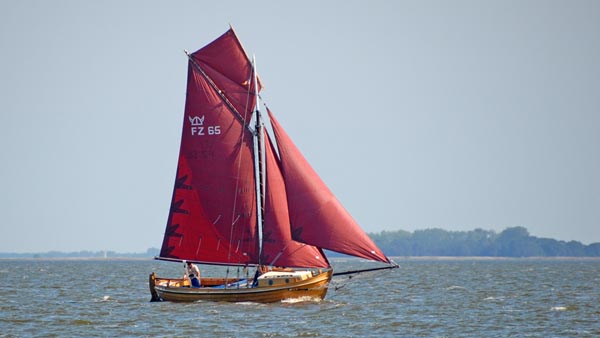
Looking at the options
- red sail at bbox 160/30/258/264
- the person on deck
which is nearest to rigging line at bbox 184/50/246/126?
red sail at bbox 160/30/258/264

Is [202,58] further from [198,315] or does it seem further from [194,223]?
[198,315]

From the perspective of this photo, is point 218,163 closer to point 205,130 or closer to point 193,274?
point 205,130

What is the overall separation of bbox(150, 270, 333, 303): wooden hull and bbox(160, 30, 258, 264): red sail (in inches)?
73.1

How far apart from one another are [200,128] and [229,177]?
2.95m

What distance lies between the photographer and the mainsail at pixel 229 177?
5262 centimetres

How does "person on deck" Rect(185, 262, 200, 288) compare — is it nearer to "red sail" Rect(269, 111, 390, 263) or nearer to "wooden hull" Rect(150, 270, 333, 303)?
"wooden hull" Rect(150, 270, 333, 303)

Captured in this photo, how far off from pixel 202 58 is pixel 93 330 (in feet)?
57.4

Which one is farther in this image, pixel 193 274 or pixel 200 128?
pixel 193 274

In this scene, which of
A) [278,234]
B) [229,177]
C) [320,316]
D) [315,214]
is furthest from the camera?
[229,177]

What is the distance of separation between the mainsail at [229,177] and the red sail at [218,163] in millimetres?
50

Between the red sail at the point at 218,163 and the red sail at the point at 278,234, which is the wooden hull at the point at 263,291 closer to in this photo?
the red sail at the point at 278,234

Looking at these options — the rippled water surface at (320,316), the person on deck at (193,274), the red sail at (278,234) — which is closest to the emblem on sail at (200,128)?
the red sail at (278,234)

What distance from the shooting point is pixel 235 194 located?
54094 millimetres

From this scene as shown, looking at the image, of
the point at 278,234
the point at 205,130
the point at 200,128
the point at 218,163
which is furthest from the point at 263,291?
the point at 200,128
